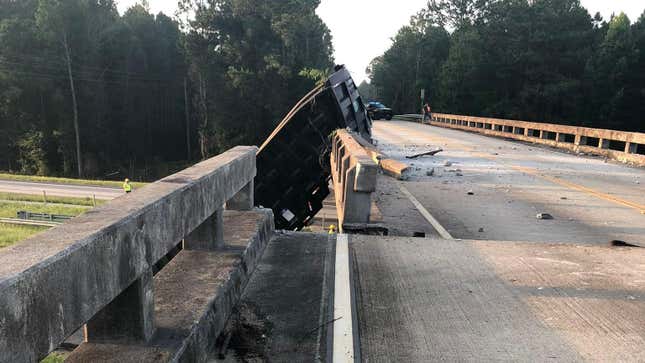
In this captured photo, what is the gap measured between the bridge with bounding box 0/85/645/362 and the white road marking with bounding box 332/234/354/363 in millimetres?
16

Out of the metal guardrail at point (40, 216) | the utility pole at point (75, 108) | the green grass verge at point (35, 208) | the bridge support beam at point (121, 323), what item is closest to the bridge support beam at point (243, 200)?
the bridge support beam at point (121, 323)

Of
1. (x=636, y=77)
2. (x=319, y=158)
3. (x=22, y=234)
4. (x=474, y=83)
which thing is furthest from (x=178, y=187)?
(x=474, y=83)

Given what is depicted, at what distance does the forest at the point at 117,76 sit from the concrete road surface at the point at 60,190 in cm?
2380

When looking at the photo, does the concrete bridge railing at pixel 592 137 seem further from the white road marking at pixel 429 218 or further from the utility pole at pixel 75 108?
the utility pole at pixel 75 108

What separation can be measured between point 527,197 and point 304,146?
630 centimetres

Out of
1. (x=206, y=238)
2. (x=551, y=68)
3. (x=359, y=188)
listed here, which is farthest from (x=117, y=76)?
(x=206, y=238)

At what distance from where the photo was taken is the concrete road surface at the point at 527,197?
720cm

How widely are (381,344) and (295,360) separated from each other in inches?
27.2

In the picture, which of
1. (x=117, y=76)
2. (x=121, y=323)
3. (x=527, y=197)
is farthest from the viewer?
(x=117, y=76)

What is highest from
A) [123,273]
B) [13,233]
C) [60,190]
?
[123,273]

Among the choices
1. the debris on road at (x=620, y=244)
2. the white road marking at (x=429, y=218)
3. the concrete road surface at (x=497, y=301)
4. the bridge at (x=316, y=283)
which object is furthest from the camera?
the white road marking at (x=429, y=218)

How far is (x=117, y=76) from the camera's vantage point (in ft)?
214

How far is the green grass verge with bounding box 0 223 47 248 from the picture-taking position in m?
19.2

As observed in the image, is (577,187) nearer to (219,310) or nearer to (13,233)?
(219,310)
